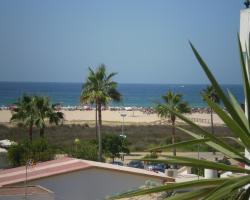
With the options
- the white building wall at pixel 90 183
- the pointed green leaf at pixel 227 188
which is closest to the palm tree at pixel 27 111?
the white building wall at pixel 90 183

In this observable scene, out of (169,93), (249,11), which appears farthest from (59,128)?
(249,11)

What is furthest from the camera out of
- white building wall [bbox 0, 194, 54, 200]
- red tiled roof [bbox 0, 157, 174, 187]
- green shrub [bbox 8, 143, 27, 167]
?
green shrub [bbox 8, 143, 27, 167]

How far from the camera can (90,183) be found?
21.9m

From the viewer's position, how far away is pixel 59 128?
83.2 meters

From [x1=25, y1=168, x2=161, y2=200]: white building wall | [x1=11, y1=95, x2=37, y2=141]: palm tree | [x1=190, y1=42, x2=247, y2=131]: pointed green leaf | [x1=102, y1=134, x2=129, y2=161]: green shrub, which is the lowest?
[x1=102, y1=134, x2=129, y2=161]: green shrub

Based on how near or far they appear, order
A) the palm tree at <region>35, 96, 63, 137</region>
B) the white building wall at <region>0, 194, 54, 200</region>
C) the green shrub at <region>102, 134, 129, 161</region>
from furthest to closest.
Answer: the green shrub at <region>102, 134, 129, 161</region>, the palm tree at <region>35, 96, 63, 137</region>, the white building wall at <region>0, 194, 54, 200</region>

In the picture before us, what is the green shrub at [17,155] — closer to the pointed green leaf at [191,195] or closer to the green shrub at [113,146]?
the green shrub at [113,146]

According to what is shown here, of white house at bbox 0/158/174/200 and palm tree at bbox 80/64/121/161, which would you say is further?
palm tree at bbox 80/64/121/161

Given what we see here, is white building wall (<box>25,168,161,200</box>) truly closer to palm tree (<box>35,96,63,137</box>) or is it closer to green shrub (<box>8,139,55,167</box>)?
green shrub (<box>8,139,55,167</box>)

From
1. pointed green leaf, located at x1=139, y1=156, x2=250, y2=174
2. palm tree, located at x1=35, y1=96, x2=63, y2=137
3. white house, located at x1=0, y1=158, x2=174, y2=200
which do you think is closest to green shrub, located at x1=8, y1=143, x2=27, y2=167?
palm tree, located at x1=35, y1=96, x2=63, y2=137

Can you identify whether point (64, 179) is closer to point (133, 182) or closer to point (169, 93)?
point (133, 182)

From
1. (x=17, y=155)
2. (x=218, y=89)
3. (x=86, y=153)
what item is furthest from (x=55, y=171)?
(x=86, y=153)

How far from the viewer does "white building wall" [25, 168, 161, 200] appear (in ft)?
70.8

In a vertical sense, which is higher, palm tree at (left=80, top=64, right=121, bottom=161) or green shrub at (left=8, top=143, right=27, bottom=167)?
palm tree at (left=80, top=64, right=121, bottom=161)
